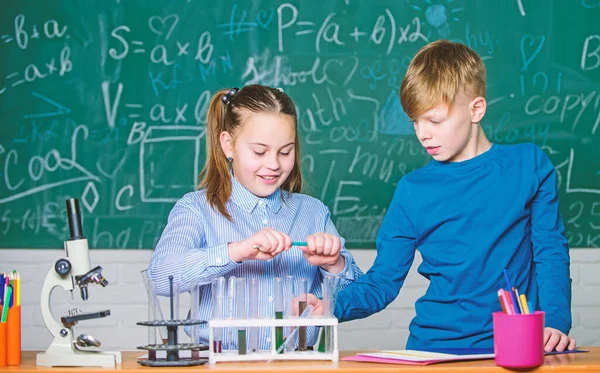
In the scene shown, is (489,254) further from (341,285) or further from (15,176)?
(15,176)

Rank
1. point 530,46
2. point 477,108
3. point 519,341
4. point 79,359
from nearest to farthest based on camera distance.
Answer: point 519,341, point 79,359, point 477,108, point 530,46

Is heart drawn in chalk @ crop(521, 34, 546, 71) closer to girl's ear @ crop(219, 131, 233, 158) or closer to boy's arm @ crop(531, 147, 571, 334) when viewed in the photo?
boy's arm @ crop(531, 147, 571, 334)

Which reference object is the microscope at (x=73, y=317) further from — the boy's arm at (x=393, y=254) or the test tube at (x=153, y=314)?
the boy's arm at (x=393, y=254)

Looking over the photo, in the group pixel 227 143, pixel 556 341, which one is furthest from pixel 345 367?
pixel 227 143

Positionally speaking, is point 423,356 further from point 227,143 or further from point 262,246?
point 227,143

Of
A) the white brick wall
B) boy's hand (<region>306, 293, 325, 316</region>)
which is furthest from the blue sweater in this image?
the white brick wall

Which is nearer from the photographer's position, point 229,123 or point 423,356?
point 423,356

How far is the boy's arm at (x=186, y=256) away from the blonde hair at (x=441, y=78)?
555 mm

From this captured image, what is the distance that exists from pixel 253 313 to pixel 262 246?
6.8 inches

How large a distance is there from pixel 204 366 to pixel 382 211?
79.7 inches

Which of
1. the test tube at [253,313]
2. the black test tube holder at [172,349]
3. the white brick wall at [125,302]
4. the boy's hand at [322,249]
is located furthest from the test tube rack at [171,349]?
the white brick wall at [125,302]

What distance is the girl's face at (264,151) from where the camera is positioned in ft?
6.75

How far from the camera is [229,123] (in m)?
2.21

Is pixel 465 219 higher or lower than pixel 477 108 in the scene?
lower
